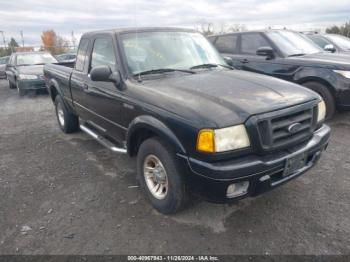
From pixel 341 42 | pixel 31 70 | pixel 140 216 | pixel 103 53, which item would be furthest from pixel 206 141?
pixel 31 70

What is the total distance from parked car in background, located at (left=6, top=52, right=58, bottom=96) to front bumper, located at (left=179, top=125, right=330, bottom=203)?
9251 mm

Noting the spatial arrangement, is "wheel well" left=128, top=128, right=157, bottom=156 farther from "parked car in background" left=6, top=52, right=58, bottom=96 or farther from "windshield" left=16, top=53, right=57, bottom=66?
"windshield" left=16, top=53, right=57, bottom=66

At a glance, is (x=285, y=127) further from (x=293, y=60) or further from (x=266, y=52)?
(x=266, y=52)

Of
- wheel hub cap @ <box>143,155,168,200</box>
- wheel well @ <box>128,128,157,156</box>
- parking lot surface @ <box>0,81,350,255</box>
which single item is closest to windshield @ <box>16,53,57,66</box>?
parking lot surface @ <box>0,81,350,255</box>

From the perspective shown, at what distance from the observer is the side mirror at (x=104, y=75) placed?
328 cm

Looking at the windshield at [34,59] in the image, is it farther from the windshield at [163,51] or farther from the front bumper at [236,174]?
the front bumper at [236,174]

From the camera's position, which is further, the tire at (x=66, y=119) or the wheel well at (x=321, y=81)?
the tire at (x=66, y=119)

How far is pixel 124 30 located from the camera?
3820 mm

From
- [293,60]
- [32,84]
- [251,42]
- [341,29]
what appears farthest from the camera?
[341,29]

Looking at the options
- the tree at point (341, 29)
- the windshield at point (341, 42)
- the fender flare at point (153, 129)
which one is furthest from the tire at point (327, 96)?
the tree at point (341, 29)

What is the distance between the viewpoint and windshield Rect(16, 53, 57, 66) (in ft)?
37.2

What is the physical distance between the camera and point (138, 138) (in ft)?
11.0

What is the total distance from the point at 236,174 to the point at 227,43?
5.68 m

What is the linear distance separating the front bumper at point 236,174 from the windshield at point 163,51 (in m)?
1.38
